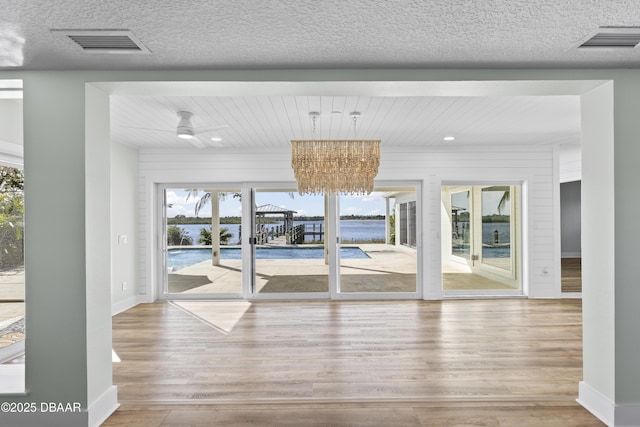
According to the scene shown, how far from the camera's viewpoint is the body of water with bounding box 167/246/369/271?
20.6ft

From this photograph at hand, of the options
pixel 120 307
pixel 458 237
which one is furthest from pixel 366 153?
pixel 120 307

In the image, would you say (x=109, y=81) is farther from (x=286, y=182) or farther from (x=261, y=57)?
(x=286, y=182)

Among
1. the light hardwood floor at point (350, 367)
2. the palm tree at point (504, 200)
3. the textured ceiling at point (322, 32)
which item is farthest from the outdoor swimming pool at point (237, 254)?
the textured ceiling at point (322, 32)

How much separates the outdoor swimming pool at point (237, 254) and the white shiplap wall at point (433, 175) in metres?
0.35

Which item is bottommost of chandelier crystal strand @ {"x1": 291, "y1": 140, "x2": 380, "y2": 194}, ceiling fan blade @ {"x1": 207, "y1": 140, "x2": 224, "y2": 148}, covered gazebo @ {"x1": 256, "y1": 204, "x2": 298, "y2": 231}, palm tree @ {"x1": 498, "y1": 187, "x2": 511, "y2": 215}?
covered gazebo @ {"x1": 256, "y1": 204, "x2": 298, "y2": 231}

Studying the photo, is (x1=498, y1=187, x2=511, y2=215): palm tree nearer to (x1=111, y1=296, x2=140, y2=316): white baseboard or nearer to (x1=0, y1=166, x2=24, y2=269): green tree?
(x1=111, y1=296, x2=140, y2=316): white baseboard

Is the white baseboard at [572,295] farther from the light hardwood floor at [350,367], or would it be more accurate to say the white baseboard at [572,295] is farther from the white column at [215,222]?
the white column at [215,222]

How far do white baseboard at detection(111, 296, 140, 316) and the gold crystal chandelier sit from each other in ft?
10.5

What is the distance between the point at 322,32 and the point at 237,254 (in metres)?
4.71

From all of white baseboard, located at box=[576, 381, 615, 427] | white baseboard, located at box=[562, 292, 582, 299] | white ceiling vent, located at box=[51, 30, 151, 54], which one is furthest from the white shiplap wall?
white ceiling vent, located at box=[51, 30, 151, 54]

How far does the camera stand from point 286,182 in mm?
6184

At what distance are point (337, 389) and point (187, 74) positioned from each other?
2520mm

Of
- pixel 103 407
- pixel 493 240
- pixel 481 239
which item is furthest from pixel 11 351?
pixel 493 240

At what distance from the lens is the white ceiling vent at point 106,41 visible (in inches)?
79.7
